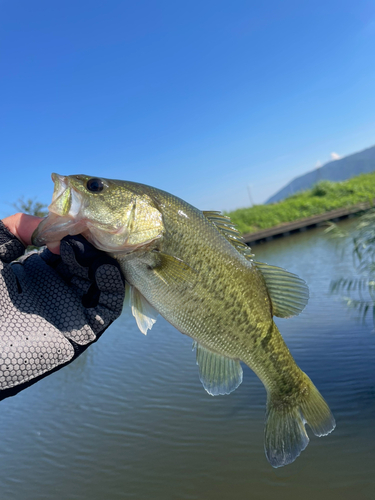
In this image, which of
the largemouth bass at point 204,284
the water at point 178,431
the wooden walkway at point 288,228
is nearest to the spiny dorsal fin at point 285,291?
the largemouth bass at point 204,284

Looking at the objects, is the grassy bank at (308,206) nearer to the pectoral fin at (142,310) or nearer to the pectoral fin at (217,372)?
the pectoral fin at (217,372)

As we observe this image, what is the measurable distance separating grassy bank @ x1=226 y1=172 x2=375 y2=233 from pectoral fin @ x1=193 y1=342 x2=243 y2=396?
1048 inches

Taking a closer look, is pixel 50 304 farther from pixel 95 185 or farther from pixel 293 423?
pixel 293 423

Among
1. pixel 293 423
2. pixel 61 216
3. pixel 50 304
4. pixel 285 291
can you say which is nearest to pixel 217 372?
pixel 293 423

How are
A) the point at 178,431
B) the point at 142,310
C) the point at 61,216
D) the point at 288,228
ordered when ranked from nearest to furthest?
the point at 61,216 → the point at 142,310 → the point at 178,431 → the point at 288,228

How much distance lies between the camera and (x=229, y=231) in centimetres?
287

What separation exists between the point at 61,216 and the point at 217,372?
1451 millimetres

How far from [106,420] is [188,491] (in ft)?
8.34

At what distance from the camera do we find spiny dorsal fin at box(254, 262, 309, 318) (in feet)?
9.16

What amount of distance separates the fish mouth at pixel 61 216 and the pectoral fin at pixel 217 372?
3.73ft

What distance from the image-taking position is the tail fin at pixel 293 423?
8.40 ft

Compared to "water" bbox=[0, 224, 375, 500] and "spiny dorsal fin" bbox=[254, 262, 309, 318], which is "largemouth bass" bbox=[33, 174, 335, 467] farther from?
"water" bbox=[0, 224, 375, 500]

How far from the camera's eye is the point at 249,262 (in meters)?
2.73

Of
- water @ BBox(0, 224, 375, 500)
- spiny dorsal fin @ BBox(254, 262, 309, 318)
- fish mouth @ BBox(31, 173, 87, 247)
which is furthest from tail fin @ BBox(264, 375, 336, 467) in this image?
water @ BBox(0, 224, 375, 500)
